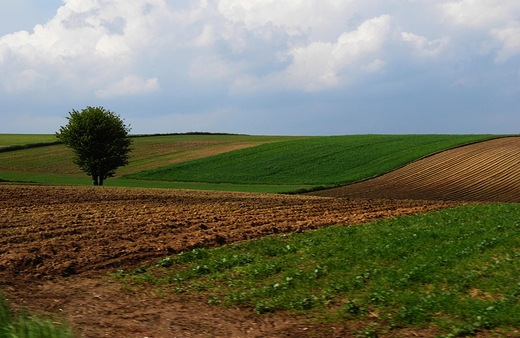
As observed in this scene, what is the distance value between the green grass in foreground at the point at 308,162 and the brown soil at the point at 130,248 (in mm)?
25391

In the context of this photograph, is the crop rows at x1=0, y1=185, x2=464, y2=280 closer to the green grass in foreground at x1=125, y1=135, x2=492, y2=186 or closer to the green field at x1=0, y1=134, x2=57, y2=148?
the green grass in foreground at x1=125, y1=135, x2=492, y2=186

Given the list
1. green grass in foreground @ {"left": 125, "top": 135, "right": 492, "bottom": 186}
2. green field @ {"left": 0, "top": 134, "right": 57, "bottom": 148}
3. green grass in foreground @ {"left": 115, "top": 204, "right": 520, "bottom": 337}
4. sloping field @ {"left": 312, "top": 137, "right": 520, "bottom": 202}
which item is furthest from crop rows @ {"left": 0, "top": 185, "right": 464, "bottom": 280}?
green field @ {"left": 0, "top": 134, "right": 57, "bottom": 148}

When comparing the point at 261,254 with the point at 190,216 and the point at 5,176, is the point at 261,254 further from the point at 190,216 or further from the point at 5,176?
the point at 5,176

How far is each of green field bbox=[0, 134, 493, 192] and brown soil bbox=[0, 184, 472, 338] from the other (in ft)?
72.1

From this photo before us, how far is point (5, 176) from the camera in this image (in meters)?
58.7

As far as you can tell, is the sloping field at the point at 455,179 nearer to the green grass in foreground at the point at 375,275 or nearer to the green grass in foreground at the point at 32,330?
the green grass in foreground at the point at 375,275

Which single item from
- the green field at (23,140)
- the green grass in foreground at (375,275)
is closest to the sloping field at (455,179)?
the green grass in foreground at (375,275)

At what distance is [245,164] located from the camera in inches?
2408

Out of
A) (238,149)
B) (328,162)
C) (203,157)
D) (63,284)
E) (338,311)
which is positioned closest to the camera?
(338,311)

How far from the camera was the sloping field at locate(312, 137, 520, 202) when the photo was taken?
38969 mm

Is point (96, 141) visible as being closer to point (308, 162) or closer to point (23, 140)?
point (308, 162)

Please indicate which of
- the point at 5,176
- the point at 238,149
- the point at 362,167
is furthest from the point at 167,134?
the point at 362,167

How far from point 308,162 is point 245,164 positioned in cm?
691

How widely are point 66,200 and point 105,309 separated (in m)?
16.8
